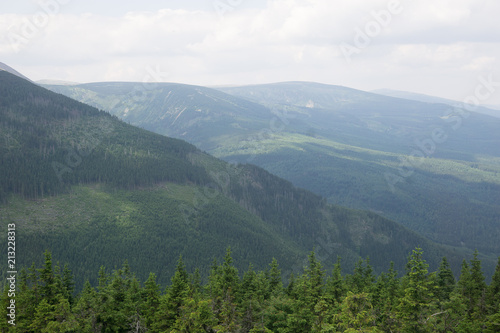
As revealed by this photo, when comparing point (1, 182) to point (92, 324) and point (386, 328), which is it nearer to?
point (92, 324)

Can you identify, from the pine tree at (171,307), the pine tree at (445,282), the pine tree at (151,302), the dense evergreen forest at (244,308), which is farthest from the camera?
the pine tree at (445,282)

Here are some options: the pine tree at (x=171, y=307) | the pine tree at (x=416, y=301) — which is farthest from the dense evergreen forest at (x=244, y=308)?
the pine tree at (x=171, y=307)

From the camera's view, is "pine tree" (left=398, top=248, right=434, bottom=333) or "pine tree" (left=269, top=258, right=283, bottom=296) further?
"pine tree" (left=269, top=258, right=283, bottom=296)

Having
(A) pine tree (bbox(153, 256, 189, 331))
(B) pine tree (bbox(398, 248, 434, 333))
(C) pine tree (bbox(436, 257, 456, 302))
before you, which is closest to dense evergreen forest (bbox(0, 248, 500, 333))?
(B) pine tree (bbox(398, 248, 434, 333))

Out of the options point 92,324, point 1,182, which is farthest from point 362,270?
point 1,182

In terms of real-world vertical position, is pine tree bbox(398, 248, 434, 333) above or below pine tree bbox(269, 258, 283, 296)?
above

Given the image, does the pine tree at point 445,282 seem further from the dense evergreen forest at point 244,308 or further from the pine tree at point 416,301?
the pine tree at point 416,301

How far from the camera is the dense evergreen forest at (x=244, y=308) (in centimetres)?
4209

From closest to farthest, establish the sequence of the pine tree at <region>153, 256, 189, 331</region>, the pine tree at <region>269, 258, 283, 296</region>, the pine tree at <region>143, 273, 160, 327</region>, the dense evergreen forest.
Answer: the dense evergreen forest
the pine tree at <region>153, 256, 189, 331</region>
the pine tree at <region>143, 273, 160, 327</region>
the pine tree at <region>269, 258, 283, 296</region>

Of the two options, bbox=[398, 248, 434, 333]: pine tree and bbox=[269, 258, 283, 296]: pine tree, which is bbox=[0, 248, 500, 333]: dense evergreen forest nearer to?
bbox=[398, 248, 434, 333]: pine tree

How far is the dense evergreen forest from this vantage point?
4209 cm

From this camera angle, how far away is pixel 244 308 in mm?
53594

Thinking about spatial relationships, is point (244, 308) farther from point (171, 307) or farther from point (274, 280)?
point (274, 280)

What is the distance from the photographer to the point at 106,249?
183625mm
